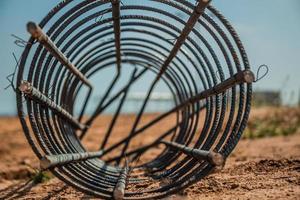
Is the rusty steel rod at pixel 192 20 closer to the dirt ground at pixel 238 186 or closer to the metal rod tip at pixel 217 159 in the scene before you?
the metal rod tip at pixel 217 159

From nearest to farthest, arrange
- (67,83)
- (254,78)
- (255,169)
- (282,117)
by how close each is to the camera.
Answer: (254,78), (255,169), (67,83), (282,117)

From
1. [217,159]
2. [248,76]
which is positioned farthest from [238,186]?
[248,76]

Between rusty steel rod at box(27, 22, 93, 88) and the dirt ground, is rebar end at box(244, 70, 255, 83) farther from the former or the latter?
rusty steel rod at box(27, 22, 93, 88)

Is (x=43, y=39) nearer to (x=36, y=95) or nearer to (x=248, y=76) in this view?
(x=36, y=95)

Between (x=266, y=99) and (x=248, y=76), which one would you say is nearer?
(x=248, y=76)

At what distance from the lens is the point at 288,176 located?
15.6ft

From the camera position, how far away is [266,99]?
21.2m

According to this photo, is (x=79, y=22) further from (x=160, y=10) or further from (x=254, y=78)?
(x=254, y=78)

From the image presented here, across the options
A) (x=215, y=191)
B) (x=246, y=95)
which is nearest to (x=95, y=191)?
(x=215, y=191)

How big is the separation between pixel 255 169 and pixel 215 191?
119 cm

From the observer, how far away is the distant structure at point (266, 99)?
15.5 m

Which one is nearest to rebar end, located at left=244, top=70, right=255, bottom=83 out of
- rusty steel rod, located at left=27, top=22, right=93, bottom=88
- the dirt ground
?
the dirt ground

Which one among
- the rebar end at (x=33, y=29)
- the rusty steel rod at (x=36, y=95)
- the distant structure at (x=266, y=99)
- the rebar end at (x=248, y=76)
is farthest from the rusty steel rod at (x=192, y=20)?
the distant structure at (x=266, y=99)

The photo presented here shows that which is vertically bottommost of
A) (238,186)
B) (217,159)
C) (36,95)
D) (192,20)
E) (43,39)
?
(238,186)
